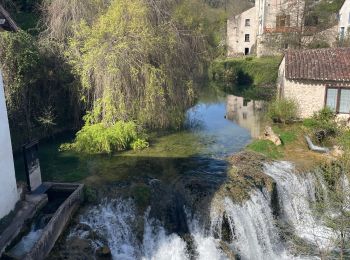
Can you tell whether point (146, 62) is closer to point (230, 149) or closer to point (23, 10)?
point (230, 149)

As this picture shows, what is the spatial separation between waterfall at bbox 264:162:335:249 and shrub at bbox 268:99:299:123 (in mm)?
6505

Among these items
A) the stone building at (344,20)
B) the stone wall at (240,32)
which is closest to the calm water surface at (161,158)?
the stone building at (344,20)

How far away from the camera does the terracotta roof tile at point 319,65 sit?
2014 centimetres

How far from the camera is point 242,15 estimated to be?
167 feet

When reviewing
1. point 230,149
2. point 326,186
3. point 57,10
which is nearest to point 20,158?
point 57,10

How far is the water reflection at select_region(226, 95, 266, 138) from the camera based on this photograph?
22.2 m

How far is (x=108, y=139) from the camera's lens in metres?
17.1

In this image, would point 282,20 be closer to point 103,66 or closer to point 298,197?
point 103,66

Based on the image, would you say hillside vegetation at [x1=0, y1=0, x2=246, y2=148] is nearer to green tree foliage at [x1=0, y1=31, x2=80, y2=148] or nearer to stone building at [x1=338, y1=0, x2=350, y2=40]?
green tree foliage at [x1=0, y1=31, x2=80, y2=148]

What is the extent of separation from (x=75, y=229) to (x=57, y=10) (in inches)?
526

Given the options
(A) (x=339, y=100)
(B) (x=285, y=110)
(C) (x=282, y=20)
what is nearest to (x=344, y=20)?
(C) (x=282, y=20)

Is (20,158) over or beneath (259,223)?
over

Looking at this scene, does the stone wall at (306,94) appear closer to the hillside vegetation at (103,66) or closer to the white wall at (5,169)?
the hillside vegetation at (103,66)

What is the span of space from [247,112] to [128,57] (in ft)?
39.6
